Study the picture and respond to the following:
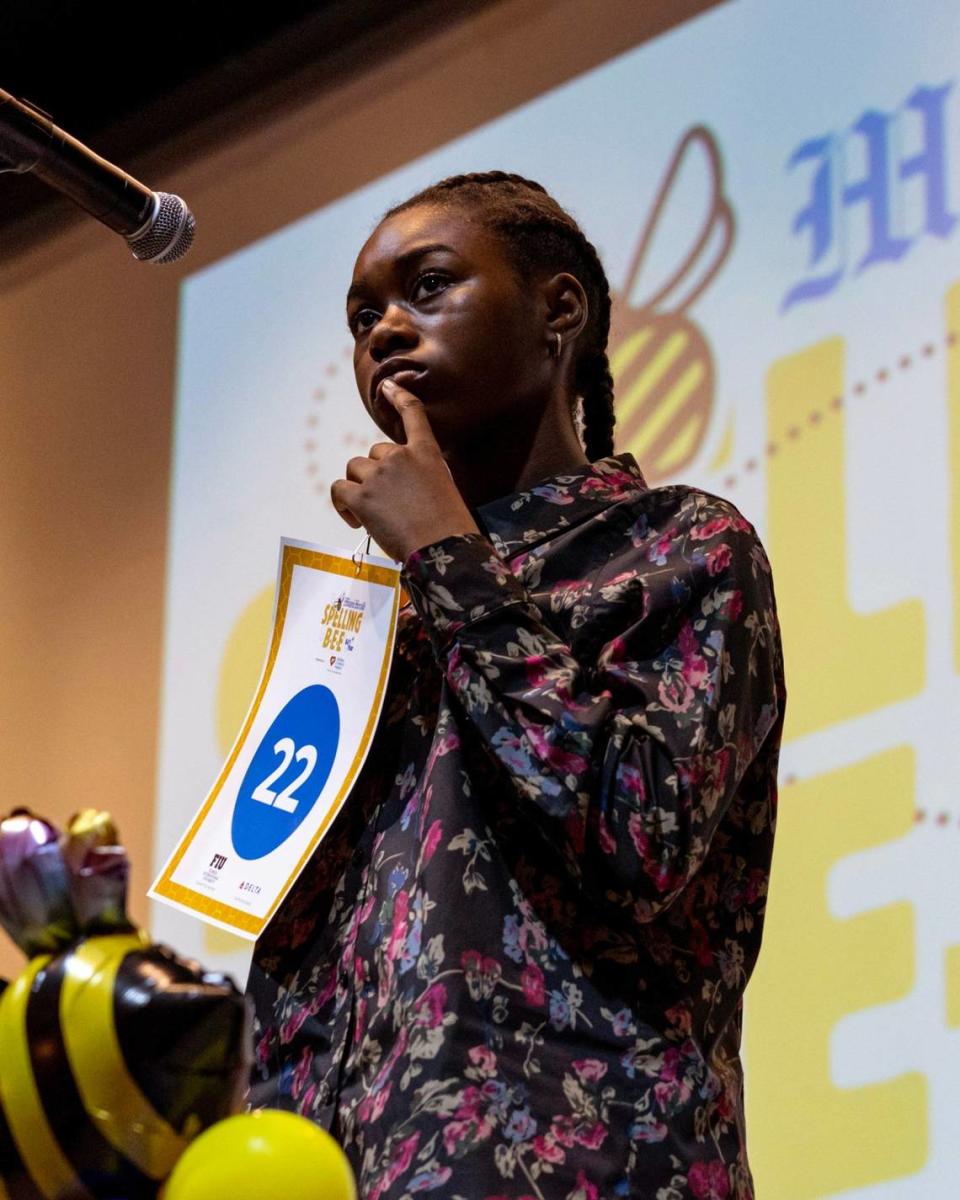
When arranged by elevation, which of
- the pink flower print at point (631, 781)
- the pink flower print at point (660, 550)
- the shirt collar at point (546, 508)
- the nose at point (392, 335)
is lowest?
the pink flower print at point (631, 781)

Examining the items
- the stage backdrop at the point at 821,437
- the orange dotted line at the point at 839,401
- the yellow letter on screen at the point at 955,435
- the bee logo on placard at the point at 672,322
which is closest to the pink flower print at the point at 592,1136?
the stage backdrop at the point at 821,437

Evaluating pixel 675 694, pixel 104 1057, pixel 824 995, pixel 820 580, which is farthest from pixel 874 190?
pixel 104 1057

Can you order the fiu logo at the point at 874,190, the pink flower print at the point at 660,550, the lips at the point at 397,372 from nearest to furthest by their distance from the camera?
the pink flower print at the point at 660,550 → the lips at the point at 397,372 → the fiu logo at the point at 874,190

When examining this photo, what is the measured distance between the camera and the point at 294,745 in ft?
4.46

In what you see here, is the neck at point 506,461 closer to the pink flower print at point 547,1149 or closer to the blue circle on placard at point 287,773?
the blue circle on placard at point 287,773

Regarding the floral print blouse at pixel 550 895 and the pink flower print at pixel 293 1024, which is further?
the pink flower print at pixel 293 1024

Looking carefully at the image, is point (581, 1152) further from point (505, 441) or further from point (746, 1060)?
point (746, 1060)

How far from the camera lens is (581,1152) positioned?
1135mm

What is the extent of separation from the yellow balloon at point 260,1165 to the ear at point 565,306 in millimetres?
975

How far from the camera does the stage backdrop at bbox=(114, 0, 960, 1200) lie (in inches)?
81.8

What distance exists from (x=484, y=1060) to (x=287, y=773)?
0.29 m

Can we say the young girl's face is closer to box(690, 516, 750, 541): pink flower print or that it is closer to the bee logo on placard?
box(690, 516, 750, 541): pink flower print

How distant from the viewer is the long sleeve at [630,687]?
1170 millimetres

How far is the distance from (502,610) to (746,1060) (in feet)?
3.71
